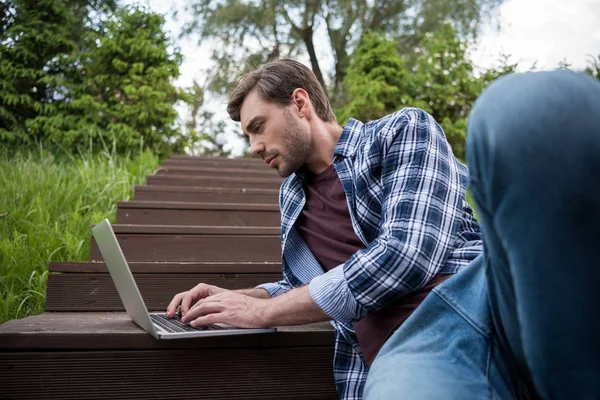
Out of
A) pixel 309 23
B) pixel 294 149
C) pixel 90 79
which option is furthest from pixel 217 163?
pixel 309 23

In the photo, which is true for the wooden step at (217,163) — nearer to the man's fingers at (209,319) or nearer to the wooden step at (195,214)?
the wooden step at (195,214)

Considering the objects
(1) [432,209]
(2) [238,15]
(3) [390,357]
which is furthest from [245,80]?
(2) [238,15]

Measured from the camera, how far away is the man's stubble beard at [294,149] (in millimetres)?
1874

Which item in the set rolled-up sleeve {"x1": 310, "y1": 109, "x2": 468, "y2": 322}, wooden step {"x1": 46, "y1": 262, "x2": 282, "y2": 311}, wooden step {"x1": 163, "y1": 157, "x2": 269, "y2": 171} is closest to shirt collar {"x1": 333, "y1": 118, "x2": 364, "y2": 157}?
rolled-up sleeve {"x1": 310, "y1": 109, "x2": 468, "y2": 322}

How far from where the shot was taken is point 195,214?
3.13 m

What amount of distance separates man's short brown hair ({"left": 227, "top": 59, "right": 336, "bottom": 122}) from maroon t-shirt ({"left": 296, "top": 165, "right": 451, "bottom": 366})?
11.7 inches

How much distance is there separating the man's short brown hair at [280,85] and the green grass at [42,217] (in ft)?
3.62

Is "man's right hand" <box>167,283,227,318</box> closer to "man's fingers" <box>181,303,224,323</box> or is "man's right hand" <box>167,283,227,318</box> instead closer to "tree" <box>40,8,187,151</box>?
"man's fingers" <box>181,303,224,323</box>

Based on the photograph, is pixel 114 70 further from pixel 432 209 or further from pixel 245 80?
pixel 432 209

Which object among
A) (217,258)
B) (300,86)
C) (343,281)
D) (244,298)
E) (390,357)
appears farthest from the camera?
(217,258)

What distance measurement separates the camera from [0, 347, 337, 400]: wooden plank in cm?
142

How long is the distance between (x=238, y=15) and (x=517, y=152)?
12.5 meters

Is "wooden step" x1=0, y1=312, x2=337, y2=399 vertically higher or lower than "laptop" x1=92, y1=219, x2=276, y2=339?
lower

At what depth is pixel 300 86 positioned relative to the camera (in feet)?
6.63
